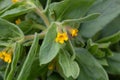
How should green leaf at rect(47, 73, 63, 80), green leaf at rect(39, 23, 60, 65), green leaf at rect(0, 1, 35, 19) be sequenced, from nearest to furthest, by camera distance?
1. green leaf at rect(39, 23, 60, 65)
2. green leaf at rect(0, 1, 35, 19)
3. green leaf at rect(47, 73, 63, 80)

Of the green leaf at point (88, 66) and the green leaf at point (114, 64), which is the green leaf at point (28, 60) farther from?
the green leaf at point (114, 64)

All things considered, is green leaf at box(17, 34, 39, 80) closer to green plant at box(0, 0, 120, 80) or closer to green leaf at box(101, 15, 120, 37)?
green plant at box(0, 0, 120, 80)

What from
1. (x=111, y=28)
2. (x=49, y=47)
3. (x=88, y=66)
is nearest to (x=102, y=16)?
(x=111, y=28)

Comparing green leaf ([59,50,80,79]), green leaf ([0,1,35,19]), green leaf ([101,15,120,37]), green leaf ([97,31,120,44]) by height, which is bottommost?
green leaf ([101,15,120,37])

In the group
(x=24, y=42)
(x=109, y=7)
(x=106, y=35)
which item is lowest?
(x=106, y=35)

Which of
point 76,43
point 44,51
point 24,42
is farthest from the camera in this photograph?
point 76,43

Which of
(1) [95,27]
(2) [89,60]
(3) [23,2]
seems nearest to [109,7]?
(1) [95,27]

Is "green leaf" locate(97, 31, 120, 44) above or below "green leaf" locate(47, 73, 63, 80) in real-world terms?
above

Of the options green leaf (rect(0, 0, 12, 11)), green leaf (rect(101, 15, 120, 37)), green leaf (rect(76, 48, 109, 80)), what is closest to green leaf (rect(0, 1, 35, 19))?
green leaf (rect(0, 0, 12, 11))

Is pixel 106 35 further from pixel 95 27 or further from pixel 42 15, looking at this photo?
pixel 42 15
